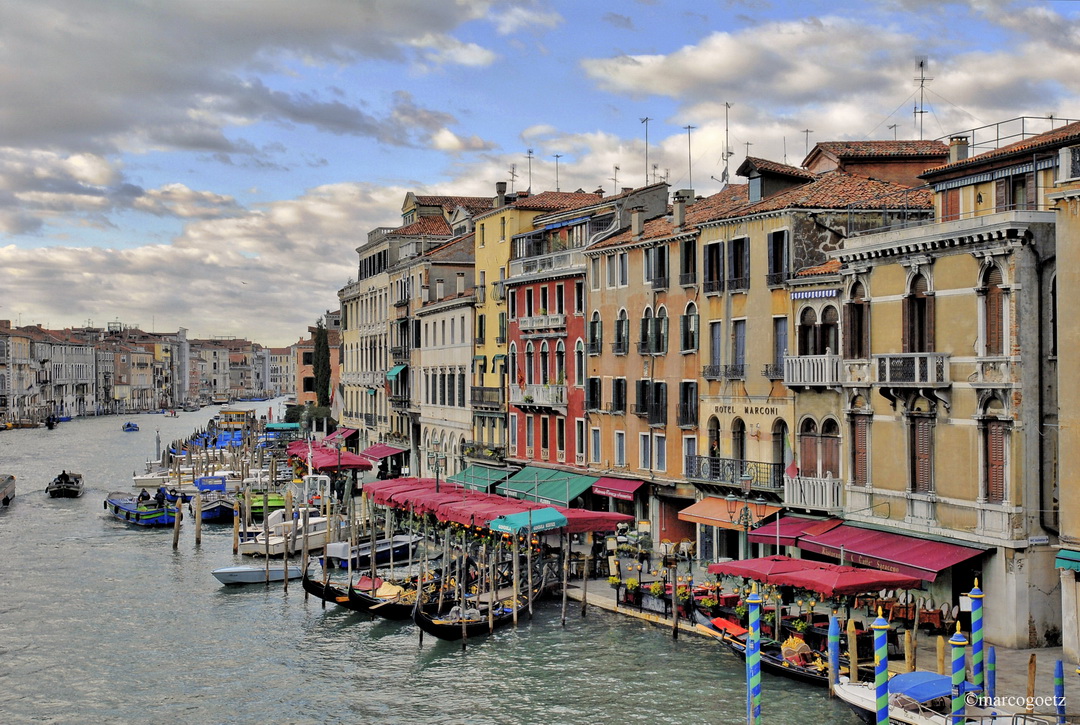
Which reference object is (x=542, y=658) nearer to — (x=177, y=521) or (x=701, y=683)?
(x=701, y=683)

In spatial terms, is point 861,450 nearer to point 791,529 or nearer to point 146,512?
point 791,529

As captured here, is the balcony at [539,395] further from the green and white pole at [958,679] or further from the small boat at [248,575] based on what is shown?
the green and white pole at [958,679]

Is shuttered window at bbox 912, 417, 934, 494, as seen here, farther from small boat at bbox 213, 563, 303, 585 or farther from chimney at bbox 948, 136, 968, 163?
small boat at bbox 213, 563, 303, 585

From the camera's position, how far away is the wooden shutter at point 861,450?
24188 mm

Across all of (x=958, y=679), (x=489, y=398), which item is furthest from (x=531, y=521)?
(x=489, y=398)

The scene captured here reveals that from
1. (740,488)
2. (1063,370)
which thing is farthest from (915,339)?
(740,488)

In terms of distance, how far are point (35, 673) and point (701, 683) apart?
42.8ft

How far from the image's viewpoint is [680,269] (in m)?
31.2

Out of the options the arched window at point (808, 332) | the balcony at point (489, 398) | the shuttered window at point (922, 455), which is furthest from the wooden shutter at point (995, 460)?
the balcony at point (489, 398)

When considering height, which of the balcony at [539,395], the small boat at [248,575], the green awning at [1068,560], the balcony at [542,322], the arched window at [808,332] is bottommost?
the small boat at [248,575]

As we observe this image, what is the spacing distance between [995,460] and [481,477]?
21461 millimetres

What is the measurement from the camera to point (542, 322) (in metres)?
38.4

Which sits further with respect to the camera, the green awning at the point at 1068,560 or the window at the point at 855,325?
the window at the point at 855,325

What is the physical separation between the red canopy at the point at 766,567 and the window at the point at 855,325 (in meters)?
4.59
